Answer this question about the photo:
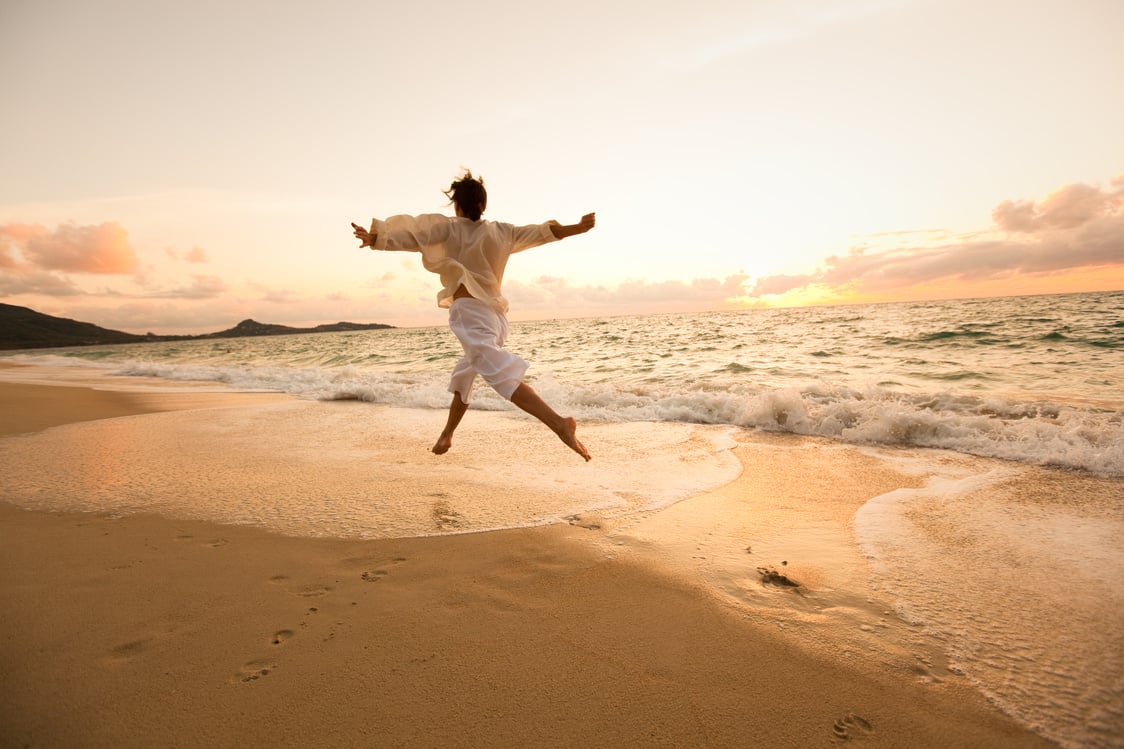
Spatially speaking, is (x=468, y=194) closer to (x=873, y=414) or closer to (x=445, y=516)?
(x=445, y=516)

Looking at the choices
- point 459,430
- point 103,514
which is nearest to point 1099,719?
point 103,514

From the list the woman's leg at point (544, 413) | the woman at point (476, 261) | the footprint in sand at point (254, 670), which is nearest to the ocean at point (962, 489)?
the woman's leg at point (544, 413)

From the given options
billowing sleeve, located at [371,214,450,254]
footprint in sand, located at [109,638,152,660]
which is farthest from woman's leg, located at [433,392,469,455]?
footprint in sand, located at [109,638,152,660]

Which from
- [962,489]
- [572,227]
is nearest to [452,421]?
[572,227]

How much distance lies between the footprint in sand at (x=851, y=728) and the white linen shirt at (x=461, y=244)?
307 cm

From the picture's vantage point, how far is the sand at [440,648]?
1.59 meters

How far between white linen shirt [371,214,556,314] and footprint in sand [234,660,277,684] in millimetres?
2509

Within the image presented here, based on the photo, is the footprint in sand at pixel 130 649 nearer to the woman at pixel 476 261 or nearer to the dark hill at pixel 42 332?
the woman at pixel 476 261

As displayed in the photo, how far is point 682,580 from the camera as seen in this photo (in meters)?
2.54

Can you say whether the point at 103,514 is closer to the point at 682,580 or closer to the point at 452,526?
the point at 452,526

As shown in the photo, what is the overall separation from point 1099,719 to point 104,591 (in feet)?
12.1

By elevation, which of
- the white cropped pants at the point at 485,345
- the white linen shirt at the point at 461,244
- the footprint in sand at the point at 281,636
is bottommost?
the footprint in sand at the point at 281,636

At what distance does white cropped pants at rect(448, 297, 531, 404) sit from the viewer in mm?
3803

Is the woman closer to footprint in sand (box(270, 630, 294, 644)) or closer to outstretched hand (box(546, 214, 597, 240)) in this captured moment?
outstretched hand (box(546, 214, 597, 240))
